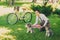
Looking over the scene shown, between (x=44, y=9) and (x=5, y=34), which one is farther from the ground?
(x=44, y=9)

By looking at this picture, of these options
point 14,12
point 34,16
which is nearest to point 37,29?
point 34,16

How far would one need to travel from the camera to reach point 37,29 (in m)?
1.90

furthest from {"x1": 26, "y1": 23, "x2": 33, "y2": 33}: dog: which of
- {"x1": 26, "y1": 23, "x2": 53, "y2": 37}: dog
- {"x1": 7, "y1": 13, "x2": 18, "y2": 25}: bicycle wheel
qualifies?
{"x1": 7, "y1": 13, "x2": 18, "y2": 25}: bicycle wheel

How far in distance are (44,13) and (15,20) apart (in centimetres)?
27

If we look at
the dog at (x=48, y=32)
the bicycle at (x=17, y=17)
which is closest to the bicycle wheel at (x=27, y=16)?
the bicycle at (x=17, y=17)

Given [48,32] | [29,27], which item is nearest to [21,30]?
[29,27]

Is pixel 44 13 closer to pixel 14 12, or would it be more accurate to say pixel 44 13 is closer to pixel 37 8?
pixel 37 8

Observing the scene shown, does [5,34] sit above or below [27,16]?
below

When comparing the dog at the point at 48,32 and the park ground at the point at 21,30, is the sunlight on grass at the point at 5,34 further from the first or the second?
the dog at the point at 48,32

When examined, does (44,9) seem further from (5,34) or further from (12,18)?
(5,34)

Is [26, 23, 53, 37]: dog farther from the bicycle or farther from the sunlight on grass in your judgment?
the sunlight on grass

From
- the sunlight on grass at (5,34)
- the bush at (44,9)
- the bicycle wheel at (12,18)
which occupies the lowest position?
the sunlight on grass at (5,34)

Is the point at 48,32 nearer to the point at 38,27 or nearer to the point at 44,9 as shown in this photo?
the point at 38,27

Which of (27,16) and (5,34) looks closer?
(5,34)
